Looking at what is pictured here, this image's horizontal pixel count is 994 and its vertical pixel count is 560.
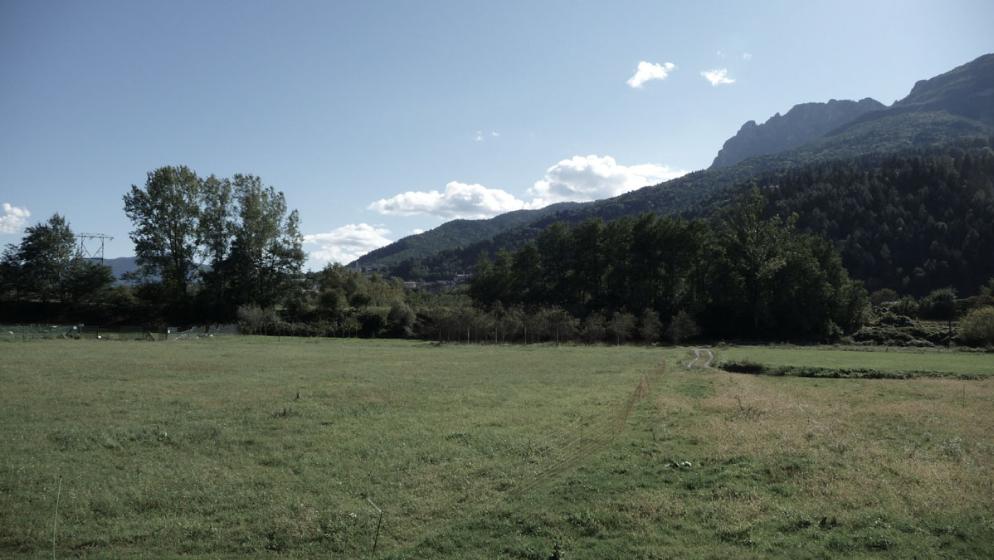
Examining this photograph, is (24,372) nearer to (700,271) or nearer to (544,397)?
(544,397)

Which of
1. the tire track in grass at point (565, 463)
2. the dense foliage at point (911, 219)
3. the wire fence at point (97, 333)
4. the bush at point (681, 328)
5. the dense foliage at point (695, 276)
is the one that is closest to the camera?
the tire track in grass at point (565, 463)

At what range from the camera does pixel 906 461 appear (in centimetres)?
1564

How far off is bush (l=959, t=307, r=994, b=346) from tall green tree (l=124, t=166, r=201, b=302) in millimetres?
108299

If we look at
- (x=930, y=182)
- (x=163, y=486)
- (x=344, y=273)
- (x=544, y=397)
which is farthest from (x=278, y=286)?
(x=930, y=182)

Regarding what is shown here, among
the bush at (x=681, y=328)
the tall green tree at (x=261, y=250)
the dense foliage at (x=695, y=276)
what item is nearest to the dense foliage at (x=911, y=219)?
the dense foliage at (x=695, y=276)

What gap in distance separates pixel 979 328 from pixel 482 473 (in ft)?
271

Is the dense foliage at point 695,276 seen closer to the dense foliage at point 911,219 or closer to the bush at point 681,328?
the bush at point 681,328

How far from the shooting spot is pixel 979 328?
7206cm

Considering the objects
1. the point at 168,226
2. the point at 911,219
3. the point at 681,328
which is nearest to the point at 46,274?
the point at 168,226

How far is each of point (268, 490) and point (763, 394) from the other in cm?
2492

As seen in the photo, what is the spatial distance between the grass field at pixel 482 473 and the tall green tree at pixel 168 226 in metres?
67.2

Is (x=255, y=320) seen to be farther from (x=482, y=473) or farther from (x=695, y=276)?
(x=482, y=473)

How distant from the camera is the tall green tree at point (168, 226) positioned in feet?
287

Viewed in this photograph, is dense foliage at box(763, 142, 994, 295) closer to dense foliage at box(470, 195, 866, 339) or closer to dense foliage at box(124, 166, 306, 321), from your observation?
dense foliage at box(470, 195, 866, 339)
